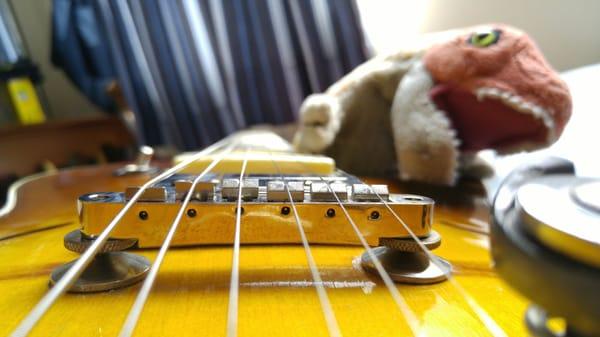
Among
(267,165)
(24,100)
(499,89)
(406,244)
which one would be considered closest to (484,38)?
(499,89)

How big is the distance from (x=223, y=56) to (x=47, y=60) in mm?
956

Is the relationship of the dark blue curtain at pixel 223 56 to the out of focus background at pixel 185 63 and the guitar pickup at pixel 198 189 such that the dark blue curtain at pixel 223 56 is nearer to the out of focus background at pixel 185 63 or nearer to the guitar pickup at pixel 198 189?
the out of focus background at pixel 185 63

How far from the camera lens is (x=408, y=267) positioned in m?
0.40

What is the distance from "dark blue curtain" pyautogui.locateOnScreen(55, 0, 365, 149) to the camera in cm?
165

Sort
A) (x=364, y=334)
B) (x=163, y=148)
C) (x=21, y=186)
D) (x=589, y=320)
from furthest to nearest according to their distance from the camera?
1. (x=163, y=148)
2. (x=21, y=186)
3. (x=364, y=334)
4. (x=589, y=320)

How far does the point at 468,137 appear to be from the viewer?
89 cm

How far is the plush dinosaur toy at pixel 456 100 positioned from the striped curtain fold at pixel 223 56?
2.14 ft

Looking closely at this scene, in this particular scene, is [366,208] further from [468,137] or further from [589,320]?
[468,137]

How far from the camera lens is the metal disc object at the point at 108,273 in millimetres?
360

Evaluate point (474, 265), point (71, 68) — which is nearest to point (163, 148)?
point (71, 68)

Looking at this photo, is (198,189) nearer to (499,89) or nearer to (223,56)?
(499,89)

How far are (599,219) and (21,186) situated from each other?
1157mm

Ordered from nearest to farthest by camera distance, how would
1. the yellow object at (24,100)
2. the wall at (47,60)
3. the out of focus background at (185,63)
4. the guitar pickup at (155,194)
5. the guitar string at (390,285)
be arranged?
the guitar string at (390,285), the guitar pickup at (155,194), the out of focus background at (185,63), the yellow object at (24,100), the wall at (47,60)

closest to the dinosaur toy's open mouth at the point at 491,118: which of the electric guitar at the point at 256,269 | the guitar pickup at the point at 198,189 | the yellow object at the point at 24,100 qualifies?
the electric guitar at the point at 256,269
